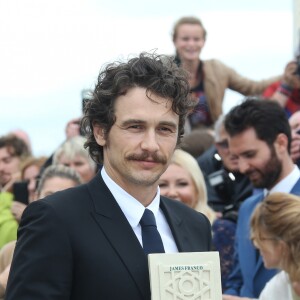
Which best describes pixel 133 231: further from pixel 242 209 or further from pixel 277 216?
pixel 242 209

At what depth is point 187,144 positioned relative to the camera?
807 centimetres

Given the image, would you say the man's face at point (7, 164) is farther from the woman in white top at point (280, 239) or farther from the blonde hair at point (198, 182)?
the woman in white top at point (280, 239)

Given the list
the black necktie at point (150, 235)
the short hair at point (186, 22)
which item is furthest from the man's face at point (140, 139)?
the short hair at point (186, 22)

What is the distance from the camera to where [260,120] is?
6.43 meters

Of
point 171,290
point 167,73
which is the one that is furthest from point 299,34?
point 171,290

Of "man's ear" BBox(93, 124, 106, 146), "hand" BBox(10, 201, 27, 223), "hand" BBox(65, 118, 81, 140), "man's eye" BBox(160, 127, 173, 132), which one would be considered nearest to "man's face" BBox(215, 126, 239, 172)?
"hand" BBox(10, 201, 27, 223)

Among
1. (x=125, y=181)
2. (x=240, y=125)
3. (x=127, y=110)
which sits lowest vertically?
(x=240, y=125)

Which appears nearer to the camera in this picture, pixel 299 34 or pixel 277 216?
pixel 277 216

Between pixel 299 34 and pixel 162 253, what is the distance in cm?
615

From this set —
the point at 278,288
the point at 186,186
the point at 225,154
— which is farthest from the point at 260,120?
the point at 278,288

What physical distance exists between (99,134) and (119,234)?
438 millimetres

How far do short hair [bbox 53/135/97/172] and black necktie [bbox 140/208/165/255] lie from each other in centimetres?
412

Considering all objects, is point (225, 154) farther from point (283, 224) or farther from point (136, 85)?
point (136, 85)

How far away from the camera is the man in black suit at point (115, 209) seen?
3.27 m
